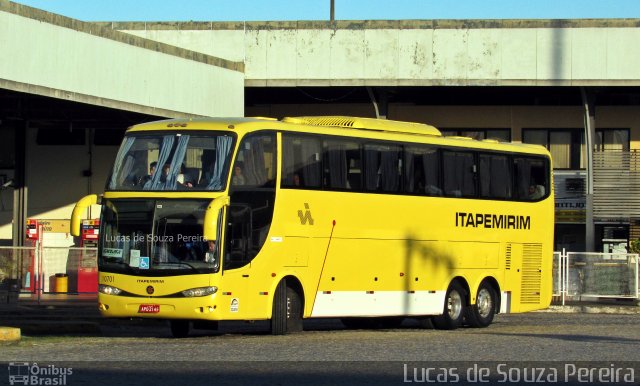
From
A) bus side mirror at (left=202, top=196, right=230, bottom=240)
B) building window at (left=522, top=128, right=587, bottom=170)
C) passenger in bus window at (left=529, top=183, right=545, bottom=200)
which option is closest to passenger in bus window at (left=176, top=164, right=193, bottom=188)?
bus side mirror at (left=202, top=196, right=230, bottom=240)

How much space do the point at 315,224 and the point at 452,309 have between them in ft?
14.9

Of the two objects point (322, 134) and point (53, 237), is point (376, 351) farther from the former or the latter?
point (53, 237)

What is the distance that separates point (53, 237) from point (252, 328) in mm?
16273

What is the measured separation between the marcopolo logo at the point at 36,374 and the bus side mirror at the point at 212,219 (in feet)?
16.1

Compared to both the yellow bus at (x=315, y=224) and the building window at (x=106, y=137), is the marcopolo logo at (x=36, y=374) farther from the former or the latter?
the building window at (x=106, y=137)

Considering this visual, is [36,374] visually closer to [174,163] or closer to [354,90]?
[174,163]

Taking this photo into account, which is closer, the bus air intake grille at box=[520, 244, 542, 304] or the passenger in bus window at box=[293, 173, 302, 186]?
the passenger in bus window at box=[293, 173, 302, 186]

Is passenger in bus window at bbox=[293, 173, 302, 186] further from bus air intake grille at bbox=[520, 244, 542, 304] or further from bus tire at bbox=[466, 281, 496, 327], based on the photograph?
bus air intake grille at bbox=[520, 244, 542, 304]

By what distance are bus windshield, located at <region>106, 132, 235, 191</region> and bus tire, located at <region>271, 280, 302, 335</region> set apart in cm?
224

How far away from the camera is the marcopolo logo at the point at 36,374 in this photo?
12849mm

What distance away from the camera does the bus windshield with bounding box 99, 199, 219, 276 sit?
1922 cm

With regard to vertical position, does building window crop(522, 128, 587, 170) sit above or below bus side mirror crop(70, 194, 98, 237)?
above

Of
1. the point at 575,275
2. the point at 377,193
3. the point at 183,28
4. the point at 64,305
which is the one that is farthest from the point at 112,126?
the point at 377,193

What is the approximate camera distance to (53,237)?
39.0m
